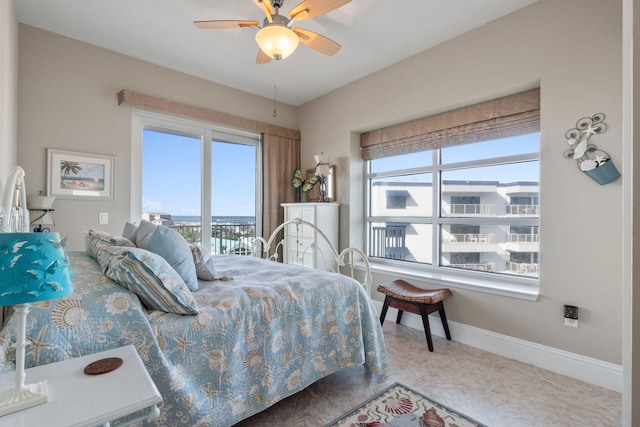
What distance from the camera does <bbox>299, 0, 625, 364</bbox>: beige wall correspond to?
2.09 metres

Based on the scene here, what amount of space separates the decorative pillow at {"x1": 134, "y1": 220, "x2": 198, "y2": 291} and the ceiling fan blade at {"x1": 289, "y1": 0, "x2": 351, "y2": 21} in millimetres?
1601

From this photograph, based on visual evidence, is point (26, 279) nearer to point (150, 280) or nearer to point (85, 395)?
point (85, 395)

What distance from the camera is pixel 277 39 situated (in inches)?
79.3

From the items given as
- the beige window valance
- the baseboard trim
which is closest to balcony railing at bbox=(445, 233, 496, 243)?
the baseboard trim

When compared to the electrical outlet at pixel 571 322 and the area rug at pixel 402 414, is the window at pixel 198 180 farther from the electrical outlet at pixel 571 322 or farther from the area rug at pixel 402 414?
the electrical outlet at pixel 571 322

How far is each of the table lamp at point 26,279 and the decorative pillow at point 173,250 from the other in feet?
2.72

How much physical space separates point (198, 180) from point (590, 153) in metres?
3.77

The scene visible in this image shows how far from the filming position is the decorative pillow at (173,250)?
5.48 feet

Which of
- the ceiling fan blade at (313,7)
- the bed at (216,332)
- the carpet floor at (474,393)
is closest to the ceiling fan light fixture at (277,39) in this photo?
the ceiling fan blade at (313,7)

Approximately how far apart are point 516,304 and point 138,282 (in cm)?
271

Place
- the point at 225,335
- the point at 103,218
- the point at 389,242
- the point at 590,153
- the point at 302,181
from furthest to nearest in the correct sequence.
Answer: the point at 302,181 → the point at 389,242 → the point at 103,218 → the point at 590,153 → the point at 225,335

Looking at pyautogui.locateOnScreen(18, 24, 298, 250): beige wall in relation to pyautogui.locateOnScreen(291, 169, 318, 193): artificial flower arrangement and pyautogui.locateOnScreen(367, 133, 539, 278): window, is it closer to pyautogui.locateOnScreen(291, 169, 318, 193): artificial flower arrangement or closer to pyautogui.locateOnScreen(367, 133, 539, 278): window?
pyautogui.locateOnScreen(291, 169, 318, 193): artificial flower arrangement

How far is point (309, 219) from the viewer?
3.80 metres

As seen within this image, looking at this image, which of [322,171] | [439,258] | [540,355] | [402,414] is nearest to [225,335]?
[402,414]
